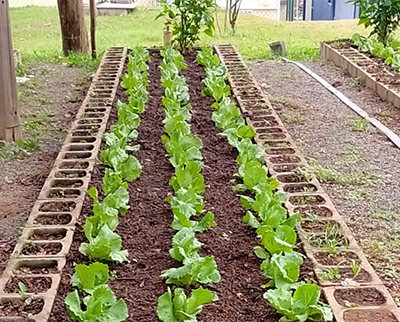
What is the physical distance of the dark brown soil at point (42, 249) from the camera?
9.18 feet

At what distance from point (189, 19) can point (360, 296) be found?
5.40 meters

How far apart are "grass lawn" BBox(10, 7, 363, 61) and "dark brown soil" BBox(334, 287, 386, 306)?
5447 millimetres

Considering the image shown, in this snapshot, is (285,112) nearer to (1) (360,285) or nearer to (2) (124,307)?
(1) (360,285)

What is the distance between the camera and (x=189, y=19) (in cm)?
738

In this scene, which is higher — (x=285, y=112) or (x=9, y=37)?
(x=9, y=37)

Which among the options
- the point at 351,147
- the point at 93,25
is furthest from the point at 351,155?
the point at 93,25

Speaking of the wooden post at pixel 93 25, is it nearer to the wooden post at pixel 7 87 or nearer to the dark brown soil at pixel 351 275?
the wooden post at pixel 7 87

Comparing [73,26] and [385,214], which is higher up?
[73,26]

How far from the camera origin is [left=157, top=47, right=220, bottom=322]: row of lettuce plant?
7.48 ft

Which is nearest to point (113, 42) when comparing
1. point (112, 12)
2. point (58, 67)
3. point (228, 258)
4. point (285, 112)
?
point (58, 67)

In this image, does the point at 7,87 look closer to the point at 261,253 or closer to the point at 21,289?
the point at 21,289

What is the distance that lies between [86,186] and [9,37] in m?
1.65

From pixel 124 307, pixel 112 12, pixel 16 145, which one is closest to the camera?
pixel 124 307

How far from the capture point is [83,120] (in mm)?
4699
